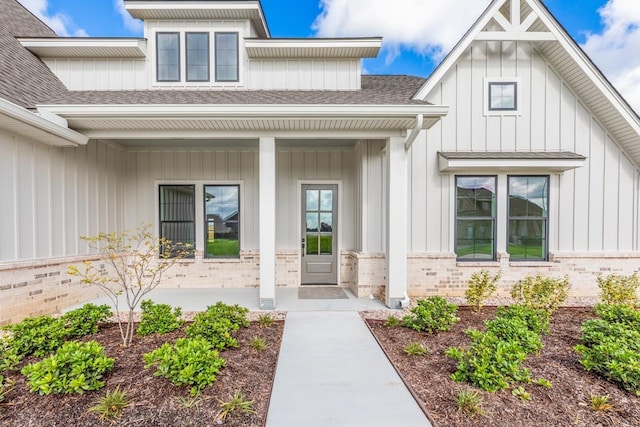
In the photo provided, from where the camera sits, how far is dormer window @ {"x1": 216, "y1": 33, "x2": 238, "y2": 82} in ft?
21.4

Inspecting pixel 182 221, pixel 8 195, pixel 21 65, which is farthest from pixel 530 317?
pixel 21 65

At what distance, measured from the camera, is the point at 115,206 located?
662 centimetres

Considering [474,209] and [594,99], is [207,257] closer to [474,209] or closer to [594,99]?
[474,209]

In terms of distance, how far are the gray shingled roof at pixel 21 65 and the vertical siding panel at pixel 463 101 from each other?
7.42 metres

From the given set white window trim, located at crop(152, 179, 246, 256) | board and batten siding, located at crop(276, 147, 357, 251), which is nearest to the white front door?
board and batten siding, located at crop(276, 147, 357, 251)

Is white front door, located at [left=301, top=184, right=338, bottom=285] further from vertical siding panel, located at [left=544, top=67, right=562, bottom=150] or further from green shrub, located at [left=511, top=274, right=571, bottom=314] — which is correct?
vertical siding panel, located at [left=544, top=67, right=562, bottom=150]

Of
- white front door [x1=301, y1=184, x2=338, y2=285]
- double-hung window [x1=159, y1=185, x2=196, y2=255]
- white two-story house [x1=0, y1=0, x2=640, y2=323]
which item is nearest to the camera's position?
white two-story house [x1=0, y1=0, x2=640, y2=323]

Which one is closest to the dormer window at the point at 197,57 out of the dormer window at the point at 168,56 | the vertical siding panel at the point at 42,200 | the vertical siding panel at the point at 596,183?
the dormer window at the point at 168,56

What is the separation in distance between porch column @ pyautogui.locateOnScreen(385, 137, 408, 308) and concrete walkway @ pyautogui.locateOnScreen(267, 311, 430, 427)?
119 cm

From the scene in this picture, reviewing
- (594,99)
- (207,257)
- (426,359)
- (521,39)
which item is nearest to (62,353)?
(426,359)

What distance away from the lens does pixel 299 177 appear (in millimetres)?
6965

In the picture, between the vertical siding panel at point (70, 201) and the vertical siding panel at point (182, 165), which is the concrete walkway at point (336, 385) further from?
the vertical siding panel at point (182, 165)

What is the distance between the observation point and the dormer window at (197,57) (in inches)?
255

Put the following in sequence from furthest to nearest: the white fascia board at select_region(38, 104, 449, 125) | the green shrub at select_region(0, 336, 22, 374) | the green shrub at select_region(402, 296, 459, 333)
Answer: the white fascia board at select_region(38, 104, 449, 125) → the green shrub at select_region(402, 296, 459, 333) → the green shrub at select_region(0, 336, 22, 374)
